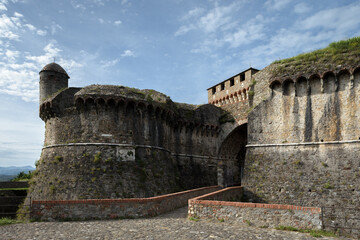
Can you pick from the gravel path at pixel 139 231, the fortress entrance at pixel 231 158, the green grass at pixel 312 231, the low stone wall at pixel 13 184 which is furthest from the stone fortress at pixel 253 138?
the low stone wall at pixel 13 184

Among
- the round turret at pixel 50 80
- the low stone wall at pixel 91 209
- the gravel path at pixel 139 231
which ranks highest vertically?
the round turret at pixel 50 80

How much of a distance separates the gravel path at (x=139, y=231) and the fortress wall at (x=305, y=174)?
9111 mm

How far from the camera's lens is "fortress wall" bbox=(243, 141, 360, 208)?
15727 millimetres

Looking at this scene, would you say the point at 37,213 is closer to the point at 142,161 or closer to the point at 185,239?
the point at 185,239

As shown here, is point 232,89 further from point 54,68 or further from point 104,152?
point 54,68

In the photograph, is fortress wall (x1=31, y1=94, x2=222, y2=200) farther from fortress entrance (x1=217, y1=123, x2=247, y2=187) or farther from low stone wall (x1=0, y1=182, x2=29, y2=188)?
low stone wall (x1=0, y1=182, x2=29, y2=188)

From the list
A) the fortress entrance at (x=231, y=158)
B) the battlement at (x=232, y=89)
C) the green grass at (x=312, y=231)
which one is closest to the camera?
the green grass at (x=312, y=231)

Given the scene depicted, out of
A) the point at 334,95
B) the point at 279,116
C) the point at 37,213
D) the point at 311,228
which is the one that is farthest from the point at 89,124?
the point at 334,95

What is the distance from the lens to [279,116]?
1914 cm

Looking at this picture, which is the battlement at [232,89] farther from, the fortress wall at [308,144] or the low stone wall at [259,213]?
the low stone wall at [259,213]

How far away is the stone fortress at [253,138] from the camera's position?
16453 millimetres

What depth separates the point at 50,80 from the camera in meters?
21.3

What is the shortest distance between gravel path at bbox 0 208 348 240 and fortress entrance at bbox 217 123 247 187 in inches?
644

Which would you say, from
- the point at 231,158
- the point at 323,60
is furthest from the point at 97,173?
the point at 323,60
